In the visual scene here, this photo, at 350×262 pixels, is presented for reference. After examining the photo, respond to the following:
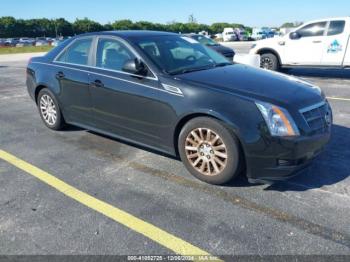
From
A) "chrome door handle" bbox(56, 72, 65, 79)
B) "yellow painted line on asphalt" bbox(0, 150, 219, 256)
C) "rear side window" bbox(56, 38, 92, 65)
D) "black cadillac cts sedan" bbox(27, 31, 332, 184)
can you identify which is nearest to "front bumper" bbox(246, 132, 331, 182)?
"black cadillac cts sedan" bbox(27, 31, 332, 184)

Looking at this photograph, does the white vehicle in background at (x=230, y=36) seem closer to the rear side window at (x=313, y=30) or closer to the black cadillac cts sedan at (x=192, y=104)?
the rear side window at (x=313, y=30)

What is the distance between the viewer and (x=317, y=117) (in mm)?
3672

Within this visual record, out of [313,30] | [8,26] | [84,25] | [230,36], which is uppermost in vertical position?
[313,30]

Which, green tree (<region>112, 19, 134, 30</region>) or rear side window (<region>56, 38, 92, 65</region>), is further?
green tree (<region>112, 19, 134, 30</region>)

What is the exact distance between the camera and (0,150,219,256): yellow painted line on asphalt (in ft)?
9.28

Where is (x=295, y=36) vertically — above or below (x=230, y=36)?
above

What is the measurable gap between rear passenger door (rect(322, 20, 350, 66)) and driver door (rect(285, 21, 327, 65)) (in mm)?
141

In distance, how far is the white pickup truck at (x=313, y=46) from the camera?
1036 cm

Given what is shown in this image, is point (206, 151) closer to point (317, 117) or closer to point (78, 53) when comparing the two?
point (317, 117)

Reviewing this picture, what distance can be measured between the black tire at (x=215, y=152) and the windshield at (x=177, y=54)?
2.53 feet

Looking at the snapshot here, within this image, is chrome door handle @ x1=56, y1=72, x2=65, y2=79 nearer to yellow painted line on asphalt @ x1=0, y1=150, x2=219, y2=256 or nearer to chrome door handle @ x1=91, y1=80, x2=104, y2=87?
chrome door handle @ x1=91, y1=80, x2=104, y2=87

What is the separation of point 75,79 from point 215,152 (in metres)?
2.44

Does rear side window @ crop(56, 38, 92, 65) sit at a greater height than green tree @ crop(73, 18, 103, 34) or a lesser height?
greater

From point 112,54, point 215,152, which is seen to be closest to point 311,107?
point 215,152
